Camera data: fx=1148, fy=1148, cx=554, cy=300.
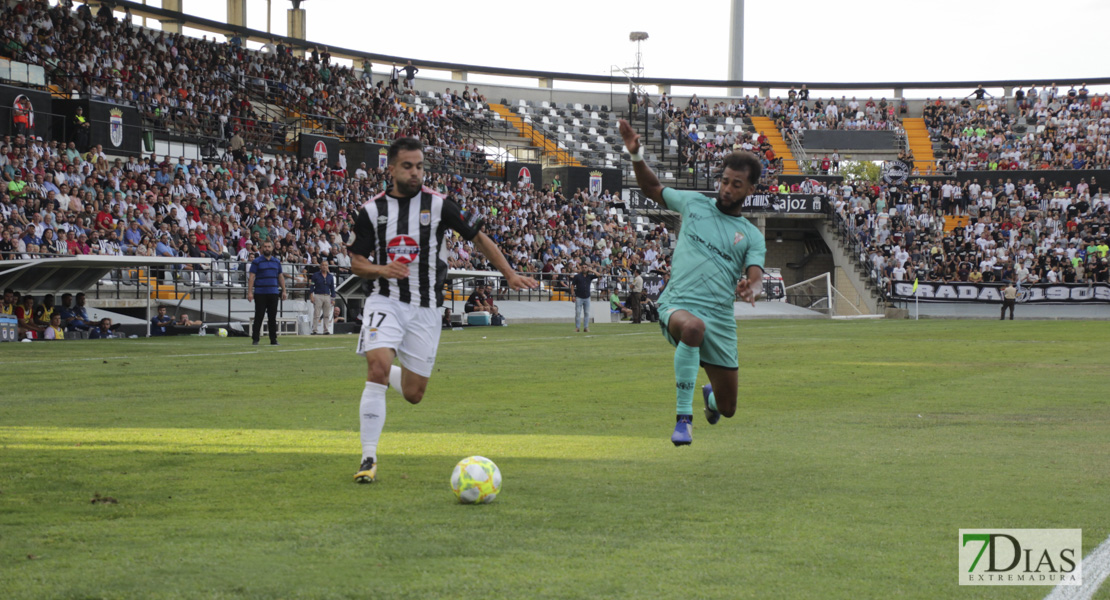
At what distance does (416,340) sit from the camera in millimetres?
8203

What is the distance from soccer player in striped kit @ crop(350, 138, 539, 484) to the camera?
26.4 ft

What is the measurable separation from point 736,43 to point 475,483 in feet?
251

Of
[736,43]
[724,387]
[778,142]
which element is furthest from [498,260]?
[736,43]

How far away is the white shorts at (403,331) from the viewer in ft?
26.3

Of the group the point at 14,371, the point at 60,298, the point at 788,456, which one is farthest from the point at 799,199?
the point at 788,456

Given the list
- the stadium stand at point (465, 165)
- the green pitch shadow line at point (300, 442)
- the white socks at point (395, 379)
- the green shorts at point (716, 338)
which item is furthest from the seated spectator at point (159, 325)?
the green shorts at point (716, 338)

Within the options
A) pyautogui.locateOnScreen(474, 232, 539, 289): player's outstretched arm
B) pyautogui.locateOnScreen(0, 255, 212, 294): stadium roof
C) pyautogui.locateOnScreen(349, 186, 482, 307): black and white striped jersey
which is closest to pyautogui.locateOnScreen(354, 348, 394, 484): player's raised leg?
pyautogui.locateOnScreen(349, 186, 482, 307): black and white striped jersey

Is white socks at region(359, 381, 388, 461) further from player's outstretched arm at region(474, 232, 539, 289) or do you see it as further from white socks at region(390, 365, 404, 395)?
player's outstretched arm at region(474, 232, 539, 289)

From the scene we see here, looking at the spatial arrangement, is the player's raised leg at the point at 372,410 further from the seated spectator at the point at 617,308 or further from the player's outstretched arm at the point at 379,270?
the seated spectator at the point at 617,308

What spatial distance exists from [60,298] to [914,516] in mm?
24356

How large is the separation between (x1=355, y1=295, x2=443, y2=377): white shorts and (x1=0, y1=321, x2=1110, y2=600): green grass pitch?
0.78 meters

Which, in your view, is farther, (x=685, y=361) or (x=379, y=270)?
(x=685, y=361)

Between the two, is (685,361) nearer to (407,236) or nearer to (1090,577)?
(407,236)

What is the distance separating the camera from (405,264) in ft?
26.8
